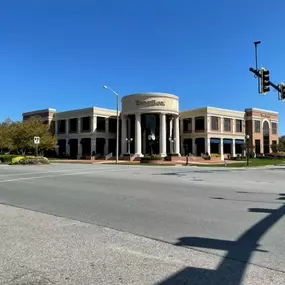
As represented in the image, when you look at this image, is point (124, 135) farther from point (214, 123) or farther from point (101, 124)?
point (214, 123)

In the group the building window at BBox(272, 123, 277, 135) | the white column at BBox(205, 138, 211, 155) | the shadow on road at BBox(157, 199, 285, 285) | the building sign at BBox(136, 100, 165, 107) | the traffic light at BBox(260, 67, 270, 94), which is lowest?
the shadow on road at BBox(157, 199, 285, 285)

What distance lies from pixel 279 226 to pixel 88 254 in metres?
4.23

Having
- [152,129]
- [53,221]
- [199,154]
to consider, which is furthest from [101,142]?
[53,221]

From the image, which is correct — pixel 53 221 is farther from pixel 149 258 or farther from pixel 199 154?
pixel 199 154

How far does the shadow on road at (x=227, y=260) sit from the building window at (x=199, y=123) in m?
67.6

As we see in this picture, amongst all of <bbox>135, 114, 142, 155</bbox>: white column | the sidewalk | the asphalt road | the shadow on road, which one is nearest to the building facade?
<bbox>135, 114, 142, 155</bbox>: white column

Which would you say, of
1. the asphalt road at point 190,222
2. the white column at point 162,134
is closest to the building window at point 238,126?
the white column at point 162,134

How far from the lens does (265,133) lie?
8875 centimetres

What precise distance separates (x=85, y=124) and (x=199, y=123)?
2429cm

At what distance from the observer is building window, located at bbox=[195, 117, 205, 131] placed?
74.8 m

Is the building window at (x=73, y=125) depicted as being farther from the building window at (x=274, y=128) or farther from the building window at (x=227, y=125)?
the building window at (x=274, y=128)

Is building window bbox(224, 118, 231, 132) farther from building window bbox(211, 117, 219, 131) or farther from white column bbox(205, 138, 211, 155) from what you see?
white column bbox(205, 138, 211, 155)

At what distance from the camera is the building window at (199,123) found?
245ft

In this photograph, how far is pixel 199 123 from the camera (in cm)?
7556
